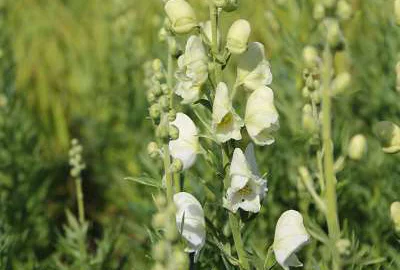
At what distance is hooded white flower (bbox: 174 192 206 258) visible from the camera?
5.82ft

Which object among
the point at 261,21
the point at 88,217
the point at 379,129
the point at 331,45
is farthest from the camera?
the point at 261,21

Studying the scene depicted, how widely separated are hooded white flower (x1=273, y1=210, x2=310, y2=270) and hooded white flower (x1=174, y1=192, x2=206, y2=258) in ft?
0.60

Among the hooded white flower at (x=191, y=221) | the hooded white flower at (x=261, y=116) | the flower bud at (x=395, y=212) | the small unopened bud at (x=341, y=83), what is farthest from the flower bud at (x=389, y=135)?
the hooded white flower at (x=191, y=221)

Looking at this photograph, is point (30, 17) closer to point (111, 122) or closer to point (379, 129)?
point (111, 122)

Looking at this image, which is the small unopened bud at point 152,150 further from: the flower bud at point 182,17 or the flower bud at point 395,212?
the flower bud at point 395,212

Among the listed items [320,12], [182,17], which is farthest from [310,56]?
[182,17]

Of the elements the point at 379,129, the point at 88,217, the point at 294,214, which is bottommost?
the point at 88,217

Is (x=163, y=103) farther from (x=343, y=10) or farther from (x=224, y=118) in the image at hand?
(x=343, y=10)

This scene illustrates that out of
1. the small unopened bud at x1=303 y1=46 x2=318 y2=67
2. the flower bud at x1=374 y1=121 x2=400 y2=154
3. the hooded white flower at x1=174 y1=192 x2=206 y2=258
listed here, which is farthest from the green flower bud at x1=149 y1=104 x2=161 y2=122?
the flower bud at x1=374 y1=121 x2=400 y2=154

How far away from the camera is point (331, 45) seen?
1.46m

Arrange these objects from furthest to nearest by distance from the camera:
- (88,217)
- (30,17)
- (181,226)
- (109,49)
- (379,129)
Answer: (30,17)
(109,49)
(88,217)
(379,129)
(181,226)

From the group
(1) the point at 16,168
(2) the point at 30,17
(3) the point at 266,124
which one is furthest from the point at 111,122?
(3) the point at 266,124

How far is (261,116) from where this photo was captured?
5.77ft

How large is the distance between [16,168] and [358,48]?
2.10 m
